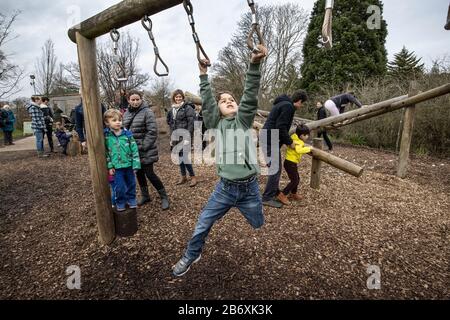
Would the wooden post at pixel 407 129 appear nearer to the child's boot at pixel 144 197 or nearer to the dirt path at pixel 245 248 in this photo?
the dirt path at pixel 245 248

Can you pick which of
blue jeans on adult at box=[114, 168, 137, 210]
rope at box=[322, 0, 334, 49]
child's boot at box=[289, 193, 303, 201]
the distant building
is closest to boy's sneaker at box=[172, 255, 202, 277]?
blue jeans on adult at box=[114, 168, 137, 210]

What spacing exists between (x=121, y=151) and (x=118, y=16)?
1.32 m

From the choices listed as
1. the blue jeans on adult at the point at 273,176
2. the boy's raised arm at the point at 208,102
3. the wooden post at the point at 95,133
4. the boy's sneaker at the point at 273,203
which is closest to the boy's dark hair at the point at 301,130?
the blue jeans on adult at the point at 273,176

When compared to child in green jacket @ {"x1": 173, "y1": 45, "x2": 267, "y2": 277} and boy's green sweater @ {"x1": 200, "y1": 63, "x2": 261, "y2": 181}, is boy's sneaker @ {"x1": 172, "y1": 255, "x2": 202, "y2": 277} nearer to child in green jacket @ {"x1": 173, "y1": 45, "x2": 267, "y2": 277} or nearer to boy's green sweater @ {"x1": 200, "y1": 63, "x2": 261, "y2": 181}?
child in green jacket @ {"x1": 173, "y1": 45, "x2": 267, "y2": 277}

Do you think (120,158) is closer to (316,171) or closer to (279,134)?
(279,134)

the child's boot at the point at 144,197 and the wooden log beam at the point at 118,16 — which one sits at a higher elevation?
the wooden log beam at the point at 118,16

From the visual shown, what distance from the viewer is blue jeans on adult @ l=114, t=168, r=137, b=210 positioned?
2887 mm

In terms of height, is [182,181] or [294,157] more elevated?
[294,157]

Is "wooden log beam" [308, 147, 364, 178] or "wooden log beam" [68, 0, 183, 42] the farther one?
"wooden log beam" [308, 147, 364, 178]

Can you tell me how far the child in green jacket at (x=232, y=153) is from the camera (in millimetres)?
1865

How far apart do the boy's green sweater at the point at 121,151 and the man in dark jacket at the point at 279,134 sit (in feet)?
5.51

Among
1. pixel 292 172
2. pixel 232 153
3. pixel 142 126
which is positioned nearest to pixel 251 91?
pixel 232 153

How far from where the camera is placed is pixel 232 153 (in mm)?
1896
